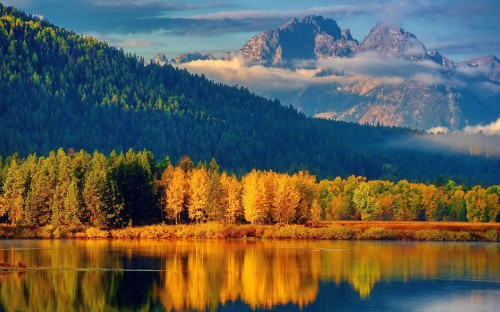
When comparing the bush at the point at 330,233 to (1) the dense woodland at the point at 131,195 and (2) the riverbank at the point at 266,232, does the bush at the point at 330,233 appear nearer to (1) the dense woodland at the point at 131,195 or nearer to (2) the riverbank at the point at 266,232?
(2) the riverbank at the point at 266,232

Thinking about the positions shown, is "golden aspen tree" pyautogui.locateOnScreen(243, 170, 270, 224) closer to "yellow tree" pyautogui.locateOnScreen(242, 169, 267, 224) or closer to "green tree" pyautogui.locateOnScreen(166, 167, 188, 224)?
"yellow tree" pyautogui.locateOnScreen(242, 169, 267, 224)

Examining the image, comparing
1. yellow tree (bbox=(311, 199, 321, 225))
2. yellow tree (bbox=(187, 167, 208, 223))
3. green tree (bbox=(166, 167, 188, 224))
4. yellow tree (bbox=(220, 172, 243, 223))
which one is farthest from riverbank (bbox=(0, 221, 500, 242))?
yellow tree (bbox=(311, 199, 321, 225))

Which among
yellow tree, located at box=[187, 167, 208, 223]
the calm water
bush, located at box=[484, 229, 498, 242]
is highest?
yellow tree, located at box=[187, 167, 208, 223]

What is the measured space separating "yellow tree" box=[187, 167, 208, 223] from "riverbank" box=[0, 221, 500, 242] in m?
6.12

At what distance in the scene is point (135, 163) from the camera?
15962 centimetres

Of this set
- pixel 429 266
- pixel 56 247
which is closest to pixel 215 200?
pixel 56 247

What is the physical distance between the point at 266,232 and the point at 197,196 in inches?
622

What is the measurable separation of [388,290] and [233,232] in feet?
219

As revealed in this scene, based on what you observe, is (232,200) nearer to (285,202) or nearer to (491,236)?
(285,202)

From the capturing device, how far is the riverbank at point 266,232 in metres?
144

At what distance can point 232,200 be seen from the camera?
16100 cm

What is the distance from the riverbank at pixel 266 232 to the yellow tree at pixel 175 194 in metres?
5.40

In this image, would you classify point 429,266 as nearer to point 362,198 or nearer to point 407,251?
point 407,251

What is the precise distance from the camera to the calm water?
76312 mm
